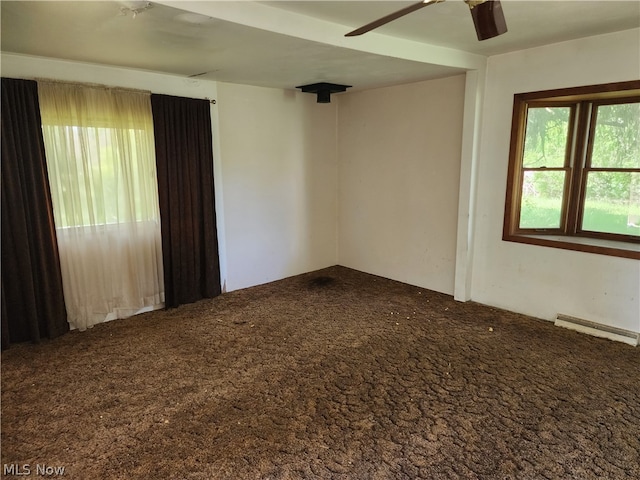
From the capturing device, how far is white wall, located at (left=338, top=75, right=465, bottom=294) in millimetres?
4301

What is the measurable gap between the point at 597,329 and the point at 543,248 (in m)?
0.78

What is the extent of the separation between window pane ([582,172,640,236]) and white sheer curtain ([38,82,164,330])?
4.06 m

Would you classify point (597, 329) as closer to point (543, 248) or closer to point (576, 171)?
point (543, 248)

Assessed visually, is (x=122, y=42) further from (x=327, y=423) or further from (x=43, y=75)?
(x=327, y=423)

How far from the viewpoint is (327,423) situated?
2.33 meters

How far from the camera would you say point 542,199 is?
13.0 ft

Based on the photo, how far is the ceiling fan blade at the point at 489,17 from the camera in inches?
74.6

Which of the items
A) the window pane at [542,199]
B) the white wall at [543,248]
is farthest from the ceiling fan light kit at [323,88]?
the window pane at [542,199]

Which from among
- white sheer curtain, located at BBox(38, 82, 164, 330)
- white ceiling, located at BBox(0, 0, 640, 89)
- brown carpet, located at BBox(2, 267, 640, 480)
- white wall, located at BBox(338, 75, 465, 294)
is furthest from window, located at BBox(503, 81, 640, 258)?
white sheer curtain, located at BBox(38, 82, 164, 330)

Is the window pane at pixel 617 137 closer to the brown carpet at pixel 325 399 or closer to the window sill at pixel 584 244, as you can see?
the window sill at pixel 584 244

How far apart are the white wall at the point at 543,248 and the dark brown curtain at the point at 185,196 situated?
273 cm

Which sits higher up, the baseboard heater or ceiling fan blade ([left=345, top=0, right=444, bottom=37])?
ceiling fan blade ([left=345, top=0, right=444, bottom=37])

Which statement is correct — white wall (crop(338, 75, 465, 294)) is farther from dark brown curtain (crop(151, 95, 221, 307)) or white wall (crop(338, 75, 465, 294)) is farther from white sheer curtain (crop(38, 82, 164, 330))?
white sheer curtain (crop(38, 82, 164, 330))

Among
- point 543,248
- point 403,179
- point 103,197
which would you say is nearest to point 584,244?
point 543,248
